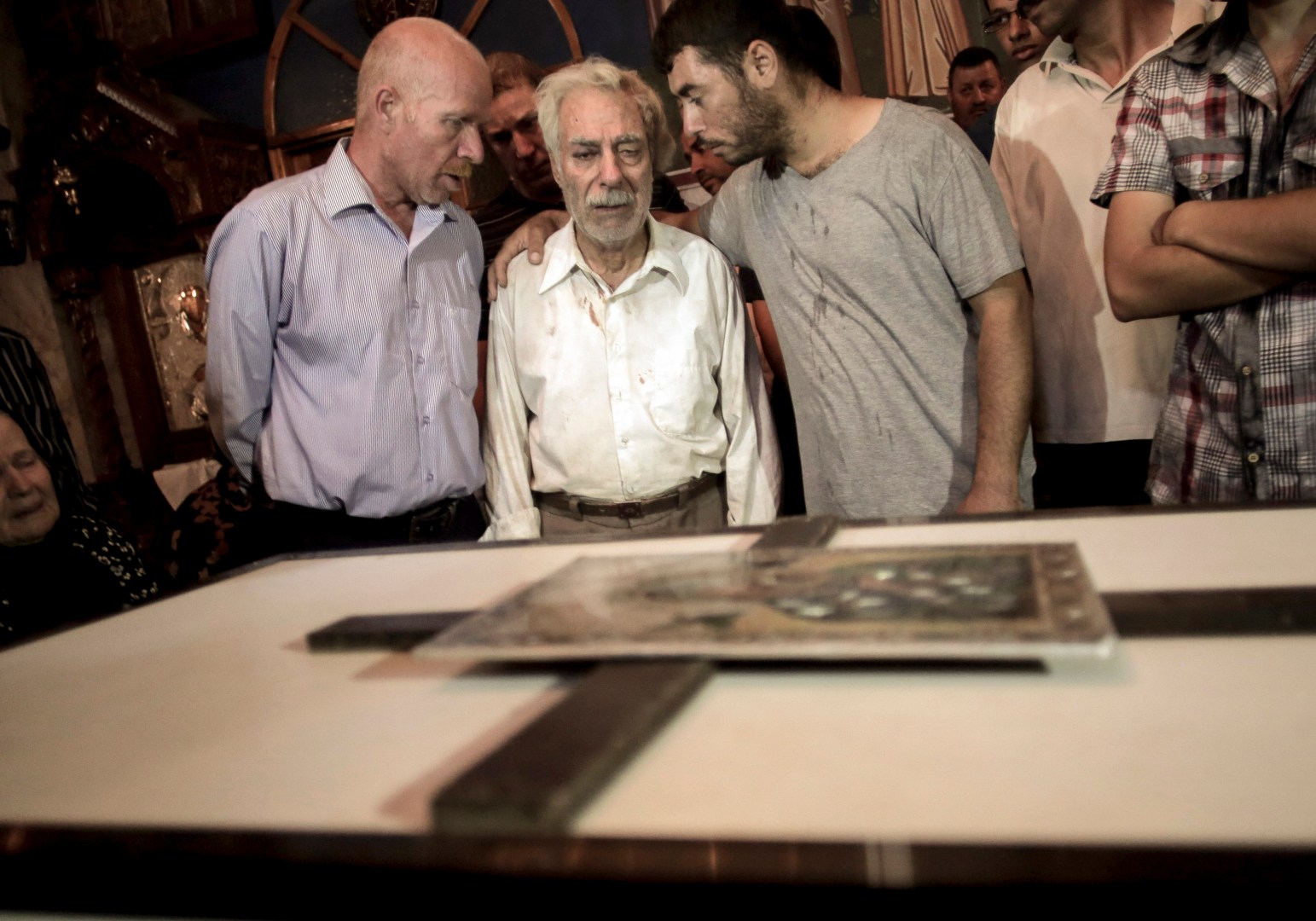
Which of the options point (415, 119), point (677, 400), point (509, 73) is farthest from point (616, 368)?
point (509, 73)

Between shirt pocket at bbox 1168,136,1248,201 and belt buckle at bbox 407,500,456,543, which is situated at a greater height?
shirt pocket at bbox 1168,136,1248,201

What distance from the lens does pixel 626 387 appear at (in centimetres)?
226

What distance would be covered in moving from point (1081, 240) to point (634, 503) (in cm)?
124

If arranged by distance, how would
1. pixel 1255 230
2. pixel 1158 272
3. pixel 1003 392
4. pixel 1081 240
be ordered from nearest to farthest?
pixel 1255 230
pixel 1158 272
pixel 1003 392
pixel 1081 240

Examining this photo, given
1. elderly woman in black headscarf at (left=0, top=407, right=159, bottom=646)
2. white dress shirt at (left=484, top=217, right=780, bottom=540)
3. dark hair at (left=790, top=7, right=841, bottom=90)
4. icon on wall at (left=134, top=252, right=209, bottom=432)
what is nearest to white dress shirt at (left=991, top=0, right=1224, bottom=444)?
dark hair at (left=790, top=7, right=841, bottom=90)

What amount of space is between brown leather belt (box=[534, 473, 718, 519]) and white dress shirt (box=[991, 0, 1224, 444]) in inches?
35.0

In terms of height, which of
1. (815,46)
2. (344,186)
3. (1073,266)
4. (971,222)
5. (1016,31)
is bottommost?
(1073,266)

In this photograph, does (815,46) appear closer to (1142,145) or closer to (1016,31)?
(1142,145)

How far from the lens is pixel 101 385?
19.1 feet

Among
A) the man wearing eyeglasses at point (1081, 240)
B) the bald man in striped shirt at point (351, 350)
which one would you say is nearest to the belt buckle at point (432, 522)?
the bald man in striped shirt at point (351, 350)

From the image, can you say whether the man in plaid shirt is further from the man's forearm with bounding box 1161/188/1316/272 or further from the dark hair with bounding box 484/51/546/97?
→ the dark hair with bounding box 484/51/546/97

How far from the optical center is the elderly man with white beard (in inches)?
88.7

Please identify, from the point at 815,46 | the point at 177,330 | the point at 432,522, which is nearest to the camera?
the point at 815,46

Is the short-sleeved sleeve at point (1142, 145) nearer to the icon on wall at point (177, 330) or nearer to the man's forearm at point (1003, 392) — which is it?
the man's forearm at point (1003, 392)
